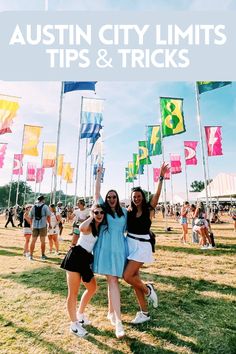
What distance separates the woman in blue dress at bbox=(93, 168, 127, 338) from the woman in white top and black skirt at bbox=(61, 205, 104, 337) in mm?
103

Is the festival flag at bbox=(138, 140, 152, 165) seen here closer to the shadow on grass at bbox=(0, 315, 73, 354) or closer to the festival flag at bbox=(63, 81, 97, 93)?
the festival flag at bbox=(63, 81, 97, 93)

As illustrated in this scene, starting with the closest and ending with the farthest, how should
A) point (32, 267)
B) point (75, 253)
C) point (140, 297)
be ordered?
point (75, 253) < point (140, 297) < point (32, 267)

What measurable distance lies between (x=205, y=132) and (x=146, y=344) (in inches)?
550

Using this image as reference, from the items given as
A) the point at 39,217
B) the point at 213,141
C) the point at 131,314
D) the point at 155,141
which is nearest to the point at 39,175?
the point at 155,141

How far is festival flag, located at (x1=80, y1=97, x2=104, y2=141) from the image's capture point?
52.9 ft

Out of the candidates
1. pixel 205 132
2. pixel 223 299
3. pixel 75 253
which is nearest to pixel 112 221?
pixel 75 253

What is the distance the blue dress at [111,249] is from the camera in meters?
4.01

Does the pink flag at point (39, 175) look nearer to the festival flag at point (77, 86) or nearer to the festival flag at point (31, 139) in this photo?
the festival flag at point (31, 139)

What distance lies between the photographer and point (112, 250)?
4.02 m

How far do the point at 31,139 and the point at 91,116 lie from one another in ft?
15.7

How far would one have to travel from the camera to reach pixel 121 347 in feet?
12.1

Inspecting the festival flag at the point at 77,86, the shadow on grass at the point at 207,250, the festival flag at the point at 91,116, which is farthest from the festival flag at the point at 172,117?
the shadow on grass at the point at 207,250

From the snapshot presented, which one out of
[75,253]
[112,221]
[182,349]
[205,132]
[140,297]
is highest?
[205,132]

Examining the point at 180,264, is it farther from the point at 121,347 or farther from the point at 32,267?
the point at 121,347
